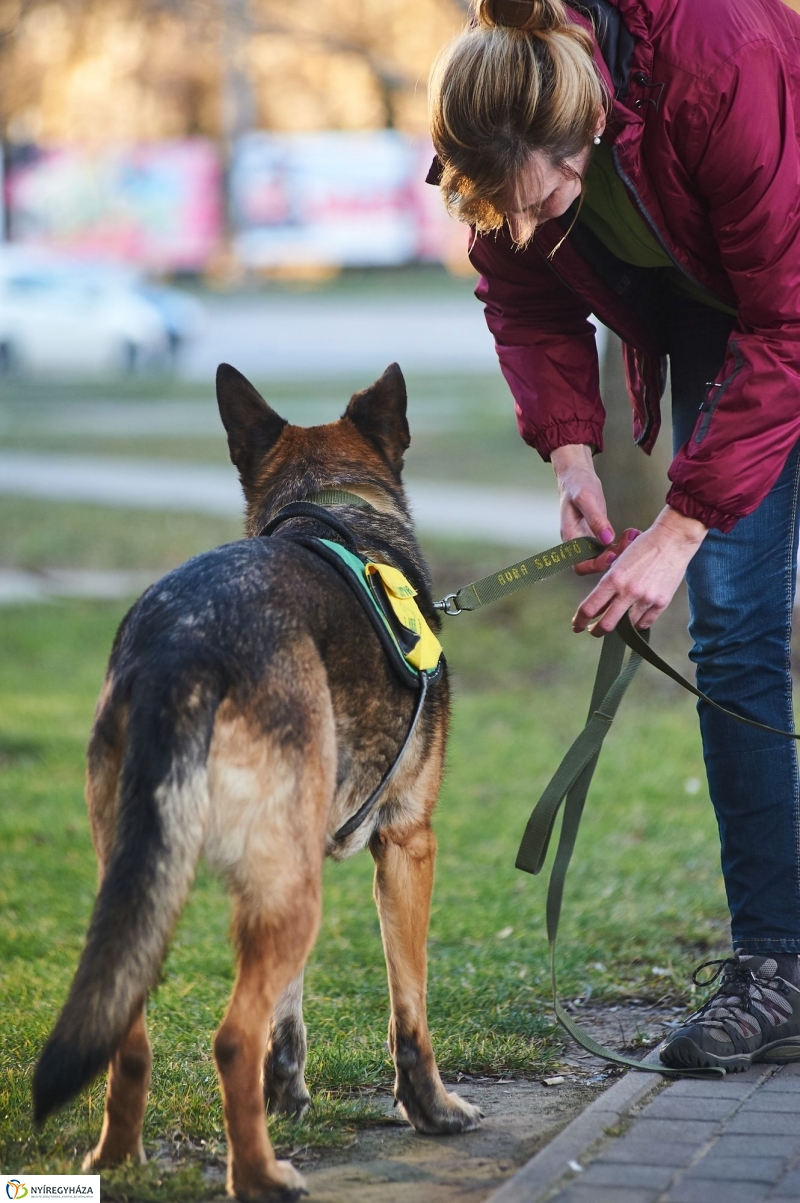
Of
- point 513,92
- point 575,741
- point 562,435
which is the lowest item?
point 575,741

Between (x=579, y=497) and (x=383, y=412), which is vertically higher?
(x=383, y=412)

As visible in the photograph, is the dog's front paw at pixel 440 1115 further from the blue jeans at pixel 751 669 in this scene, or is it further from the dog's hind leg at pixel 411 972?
the blue jeans at pixel 751 669

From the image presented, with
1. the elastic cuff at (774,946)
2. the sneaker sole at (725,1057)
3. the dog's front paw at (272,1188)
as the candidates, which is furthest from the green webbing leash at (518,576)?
the dog's front paw at (272,1188)

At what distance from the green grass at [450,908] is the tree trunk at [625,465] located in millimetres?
722

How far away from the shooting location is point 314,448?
11.3ft

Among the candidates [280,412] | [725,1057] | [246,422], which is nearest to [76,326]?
[280,412]

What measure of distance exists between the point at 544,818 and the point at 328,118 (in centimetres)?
3736

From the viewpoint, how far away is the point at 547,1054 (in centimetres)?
336

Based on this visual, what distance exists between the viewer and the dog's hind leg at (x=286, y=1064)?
302 cm

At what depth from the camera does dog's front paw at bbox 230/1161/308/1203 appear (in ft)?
8.14

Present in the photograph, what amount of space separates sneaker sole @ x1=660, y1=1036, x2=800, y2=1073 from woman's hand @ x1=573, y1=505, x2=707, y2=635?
40.3 inches

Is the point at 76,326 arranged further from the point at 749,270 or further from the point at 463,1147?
the point at 463,1147

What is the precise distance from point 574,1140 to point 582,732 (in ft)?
3.14

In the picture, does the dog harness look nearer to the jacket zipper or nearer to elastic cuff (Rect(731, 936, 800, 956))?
the jacket zipper
